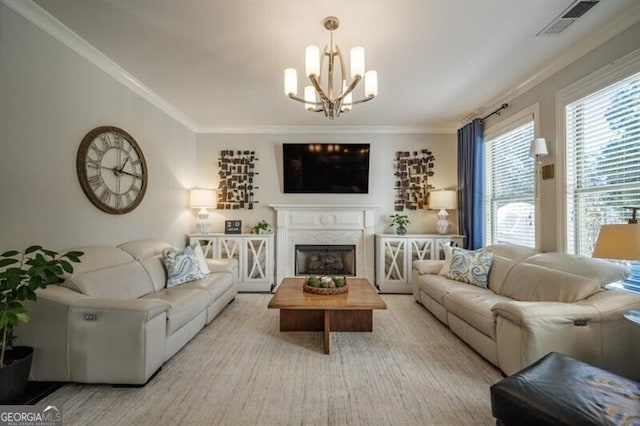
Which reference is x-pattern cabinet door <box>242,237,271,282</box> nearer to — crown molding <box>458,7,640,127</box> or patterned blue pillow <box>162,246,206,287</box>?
patterned blue pillow <box>162,246,206,287</box>

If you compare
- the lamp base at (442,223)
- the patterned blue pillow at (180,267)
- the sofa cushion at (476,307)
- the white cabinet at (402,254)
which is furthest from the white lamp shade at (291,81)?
the lamp base at (442,223)

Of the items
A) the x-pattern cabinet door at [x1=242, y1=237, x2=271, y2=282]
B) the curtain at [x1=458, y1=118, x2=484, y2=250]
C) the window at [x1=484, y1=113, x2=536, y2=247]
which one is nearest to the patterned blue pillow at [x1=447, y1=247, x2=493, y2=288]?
the window at [x1=484, y1=113, x2=536, y2=247]

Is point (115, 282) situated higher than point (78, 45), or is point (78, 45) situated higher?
point (78, 45)

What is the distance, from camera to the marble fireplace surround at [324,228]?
478cm

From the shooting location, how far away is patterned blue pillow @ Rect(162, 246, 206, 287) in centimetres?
323

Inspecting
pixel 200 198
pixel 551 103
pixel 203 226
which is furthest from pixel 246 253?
A: pixel 551 103

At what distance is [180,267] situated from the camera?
3.26 metres

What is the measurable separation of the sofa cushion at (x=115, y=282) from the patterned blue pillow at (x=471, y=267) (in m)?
3.42

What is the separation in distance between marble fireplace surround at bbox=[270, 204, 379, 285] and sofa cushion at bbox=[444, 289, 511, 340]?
6.41ft

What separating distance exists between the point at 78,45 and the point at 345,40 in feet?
7.66

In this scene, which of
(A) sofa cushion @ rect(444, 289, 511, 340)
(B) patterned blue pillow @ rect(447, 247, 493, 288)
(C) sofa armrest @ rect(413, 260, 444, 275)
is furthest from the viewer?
(C) sofa armrest @ rect(413, 260, 444, 275)

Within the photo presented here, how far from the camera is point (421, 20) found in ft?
7.23

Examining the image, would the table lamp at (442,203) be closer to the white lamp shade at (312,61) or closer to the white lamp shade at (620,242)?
the white lamp shade at (620,242)

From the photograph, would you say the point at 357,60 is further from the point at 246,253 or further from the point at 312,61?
the point at 246,253
